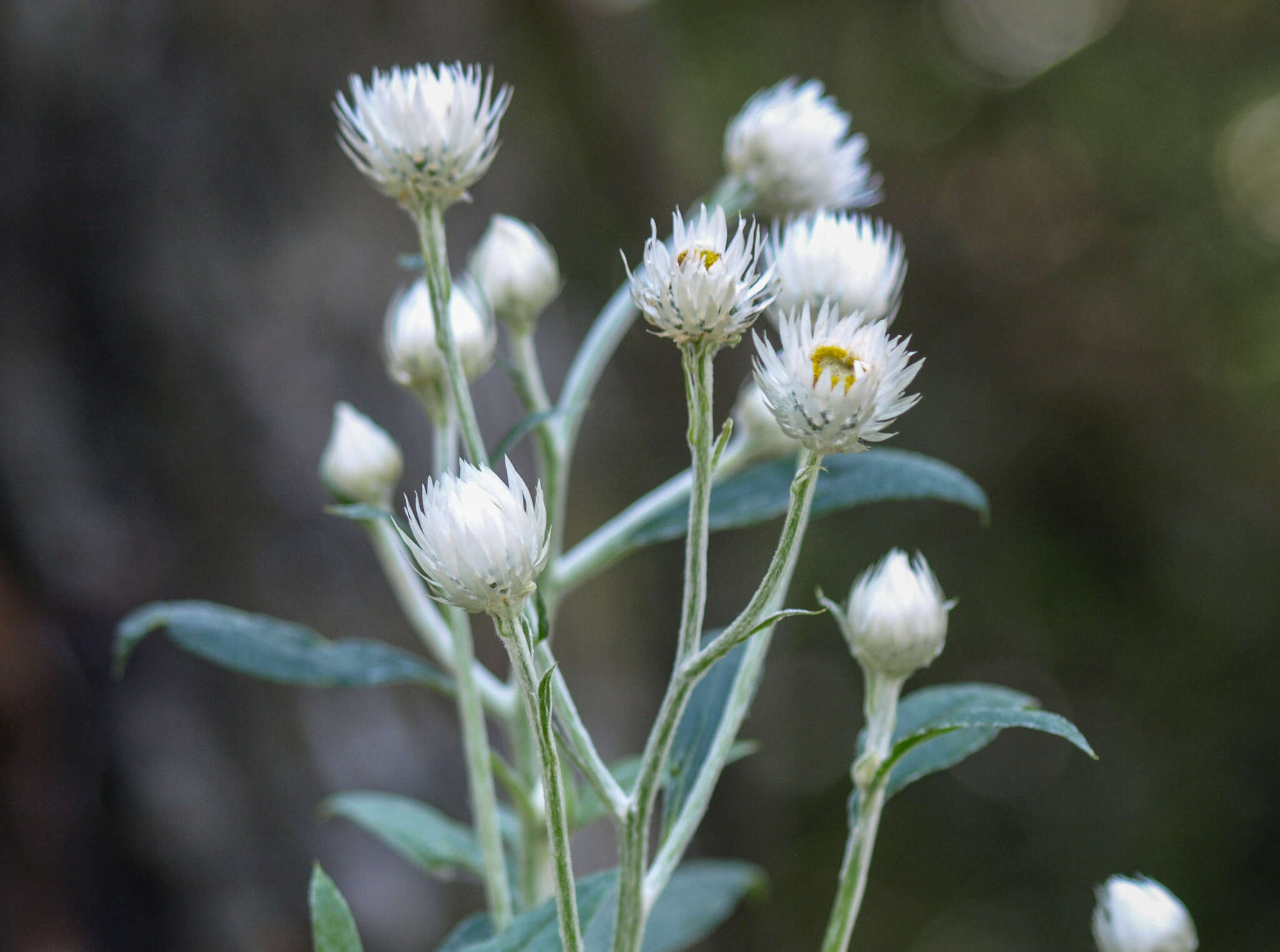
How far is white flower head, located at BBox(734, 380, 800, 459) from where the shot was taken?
0.63m

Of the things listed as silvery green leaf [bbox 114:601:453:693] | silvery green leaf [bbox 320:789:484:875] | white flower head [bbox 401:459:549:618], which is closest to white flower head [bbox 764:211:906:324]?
white flower head [bbox 401:459:549:618]

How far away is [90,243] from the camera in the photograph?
1.34m

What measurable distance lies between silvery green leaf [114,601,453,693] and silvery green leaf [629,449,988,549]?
0.17 meters

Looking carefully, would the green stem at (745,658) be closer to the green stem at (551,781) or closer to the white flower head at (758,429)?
the green stem at (551,781)

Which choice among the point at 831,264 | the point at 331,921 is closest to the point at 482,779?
the point at 331,921

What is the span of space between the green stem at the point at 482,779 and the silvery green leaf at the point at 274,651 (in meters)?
0.09

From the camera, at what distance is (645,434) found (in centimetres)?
214

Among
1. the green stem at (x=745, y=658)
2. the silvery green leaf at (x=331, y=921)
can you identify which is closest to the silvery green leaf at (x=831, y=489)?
the green stem at (x=745, y=658)

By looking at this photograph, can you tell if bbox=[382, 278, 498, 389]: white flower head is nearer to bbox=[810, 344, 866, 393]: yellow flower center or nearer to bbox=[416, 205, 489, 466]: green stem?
bbox=[416, 205, 489, 466]: green stem

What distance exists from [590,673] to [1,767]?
0.87m

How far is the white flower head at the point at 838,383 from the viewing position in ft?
1.30

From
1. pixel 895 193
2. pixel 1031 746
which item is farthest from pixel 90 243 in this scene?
pixel 1031 746

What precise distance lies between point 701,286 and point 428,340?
23 cm

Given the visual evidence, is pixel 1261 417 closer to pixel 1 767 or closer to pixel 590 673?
→ pixel 590 673
